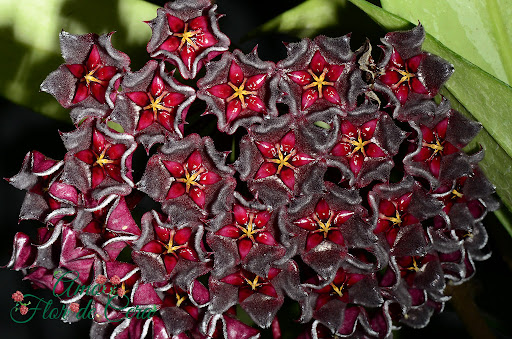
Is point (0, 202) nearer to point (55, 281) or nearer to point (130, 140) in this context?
point (55, 281)

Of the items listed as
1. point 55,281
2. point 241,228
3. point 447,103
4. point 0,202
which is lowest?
point 0,202

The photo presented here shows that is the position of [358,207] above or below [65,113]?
above

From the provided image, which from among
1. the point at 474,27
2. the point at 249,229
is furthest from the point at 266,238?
the point at 474,27

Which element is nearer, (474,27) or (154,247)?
(154,247)

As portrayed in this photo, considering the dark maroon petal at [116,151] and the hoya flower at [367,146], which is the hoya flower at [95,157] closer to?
the dark maroon petal at [116,151]

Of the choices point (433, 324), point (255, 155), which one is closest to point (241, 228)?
point (255, 155)

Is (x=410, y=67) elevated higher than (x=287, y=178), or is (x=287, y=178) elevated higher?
(x=410, y=67)

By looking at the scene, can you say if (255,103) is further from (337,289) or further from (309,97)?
(337,289)
